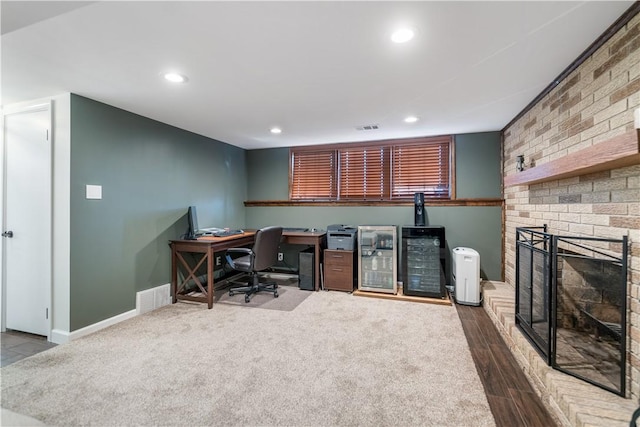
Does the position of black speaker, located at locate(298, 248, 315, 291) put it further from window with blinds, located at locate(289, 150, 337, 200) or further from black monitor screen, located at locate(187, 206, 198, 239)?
black monitor screen, located at locate(187, 206, 198, 239)

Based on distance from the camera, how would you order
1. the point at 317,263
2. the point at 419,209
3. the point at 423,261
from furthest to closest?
the point at 317,263 < the point at 419,209 < the point at 423,261

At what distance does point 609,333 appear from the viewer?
1770mm

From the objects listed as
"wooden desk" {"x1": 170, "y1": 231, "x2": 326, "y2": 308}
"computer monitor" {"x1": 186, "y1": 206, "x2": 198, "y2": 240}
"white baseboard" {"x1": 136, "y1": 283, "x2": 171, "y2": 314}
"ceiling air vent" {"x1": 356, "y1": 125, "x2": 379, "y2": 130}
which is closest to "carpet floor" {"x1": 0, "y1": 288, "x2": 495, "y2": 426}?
"white baseboard" {"x1": 136, "y1": 283, "x2": 171, "y2": 314}

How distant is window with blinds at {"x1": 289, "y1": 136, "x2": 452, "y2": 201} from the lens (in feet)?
13.7

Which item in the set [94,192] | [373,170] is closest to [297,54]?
[94,192]

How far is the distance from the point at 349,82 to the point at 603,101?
1674 mm

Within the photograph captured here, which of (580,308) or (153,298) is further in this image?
(153,298)

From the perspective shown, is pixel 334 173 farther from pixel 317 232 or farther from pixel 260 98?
pixel 260 98

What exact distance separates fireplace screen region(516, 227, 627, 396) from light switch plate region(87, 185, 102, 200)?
3.82 meters

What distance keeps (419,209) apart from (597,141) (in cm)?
225

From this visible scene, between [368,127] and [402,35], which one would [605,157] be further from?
[368,127]

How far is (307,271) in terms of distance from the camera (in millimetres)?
4133

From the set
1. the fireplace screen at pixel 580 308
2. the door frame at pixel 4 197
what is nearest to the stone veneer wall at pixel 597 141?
the fireplace screen at pixel 580 308

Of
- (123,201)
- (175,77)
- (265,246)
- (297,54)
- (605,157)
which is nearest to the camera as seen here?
(605,157)
